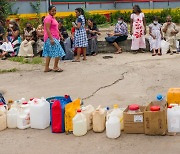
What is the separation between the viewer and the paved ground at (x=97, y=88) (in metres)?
5.05

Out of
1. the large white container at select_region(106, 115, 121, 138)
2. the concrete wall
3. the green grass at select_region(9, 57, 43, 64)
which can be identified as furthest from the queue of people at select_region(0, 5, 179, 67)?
the concrete wall

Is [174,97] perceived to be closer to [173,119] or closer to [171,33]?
[173,119]

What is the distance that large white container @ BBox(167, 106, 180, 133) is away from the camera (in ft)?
17.3

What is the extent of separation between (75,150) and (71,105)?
82cm

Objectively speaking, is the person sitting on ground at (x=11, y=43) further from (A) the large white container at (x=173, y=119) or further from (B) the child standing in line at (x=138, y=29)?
(A) the large white container at (x=173, y=119)

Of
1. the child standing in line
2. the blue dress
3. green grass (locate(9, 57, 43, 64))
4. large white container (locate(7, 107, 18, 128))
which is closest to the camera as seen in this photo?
large white container (locate(7, 107, 18, 128))

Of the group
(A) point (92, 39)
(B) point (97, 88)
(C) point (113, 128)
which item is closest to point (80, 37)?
(A) point (92, 39)

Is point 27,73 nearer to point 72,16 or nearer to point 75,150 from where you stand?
point 75,150

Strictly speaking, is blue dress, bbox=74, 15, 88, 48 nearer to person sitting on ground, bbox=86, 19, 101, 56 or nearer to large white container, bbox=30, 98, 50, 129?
person sitting on ground, bbox=86, 19, 101, 56

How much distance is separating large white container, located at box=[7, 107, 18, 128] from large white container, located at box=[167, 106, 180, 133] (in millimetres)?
2155

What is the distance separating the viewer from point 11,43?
12094mm

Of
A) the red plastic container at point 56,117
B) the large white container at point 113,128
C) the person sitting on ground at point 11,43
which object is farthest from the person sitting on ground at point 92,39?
the large white container at point 113,128

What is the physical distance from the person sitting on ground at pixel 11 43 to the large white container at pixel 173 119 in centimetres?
736

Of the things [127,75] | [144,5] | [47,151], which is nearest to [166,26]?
[127,75]
